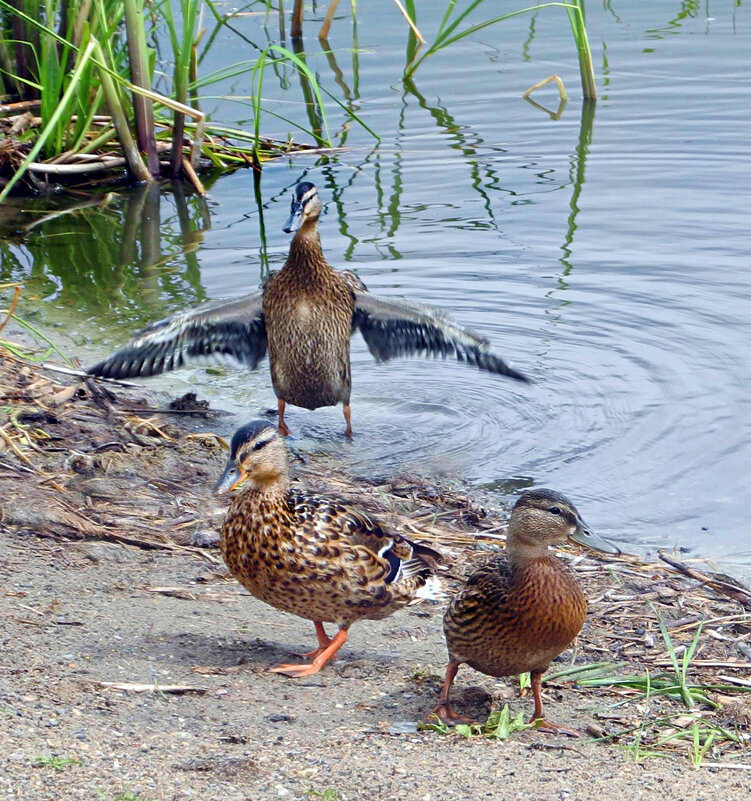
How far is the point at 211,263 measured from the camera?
864 cm

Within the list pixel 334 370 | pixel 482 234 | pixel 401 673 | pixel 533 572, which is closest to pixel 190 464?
pixel 334 370

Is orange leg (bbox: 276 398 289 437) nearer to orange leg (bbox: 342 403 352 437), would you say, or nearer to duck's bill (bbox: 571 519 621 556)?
orange leg (bbox: 342 403 352 437)

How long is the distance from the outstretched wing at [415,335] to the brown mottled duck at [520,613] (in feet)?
8.86

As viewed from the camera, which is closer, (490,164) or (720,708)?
(720,708)

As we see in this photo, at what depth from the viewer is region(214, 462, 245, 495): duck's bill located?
384cm

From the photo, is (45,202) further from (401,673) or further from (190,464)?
(401,673)

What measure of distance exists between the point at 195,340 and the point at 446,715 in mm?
3572

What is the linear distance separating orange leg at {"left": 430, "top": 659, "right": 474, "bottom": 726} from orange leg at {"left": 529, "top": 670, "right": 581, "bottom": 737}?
19cm

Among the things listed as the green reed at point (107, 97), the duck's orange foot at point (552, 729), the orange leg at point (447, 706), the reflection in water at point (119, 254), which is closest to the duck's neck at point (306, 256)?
the reflection in water at point (119, 254)

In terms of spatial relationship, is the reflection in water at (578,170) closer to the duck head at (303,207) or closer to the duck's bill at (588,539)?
the duck head at (303,207)

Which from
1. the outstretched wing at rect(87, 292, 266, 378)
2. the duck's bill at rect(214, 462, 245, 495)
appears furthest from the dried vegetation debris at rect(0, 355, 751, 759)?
the duck's bill at rect(214, 462, 245, 495)

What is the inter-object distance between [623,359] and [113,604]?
3.76m

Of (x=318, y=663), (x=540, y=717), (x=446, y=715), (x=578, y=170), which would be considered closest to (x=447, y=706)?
(x=446, y=715)

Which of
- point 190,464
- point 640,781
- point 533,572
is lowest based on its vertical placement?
point 190,464
